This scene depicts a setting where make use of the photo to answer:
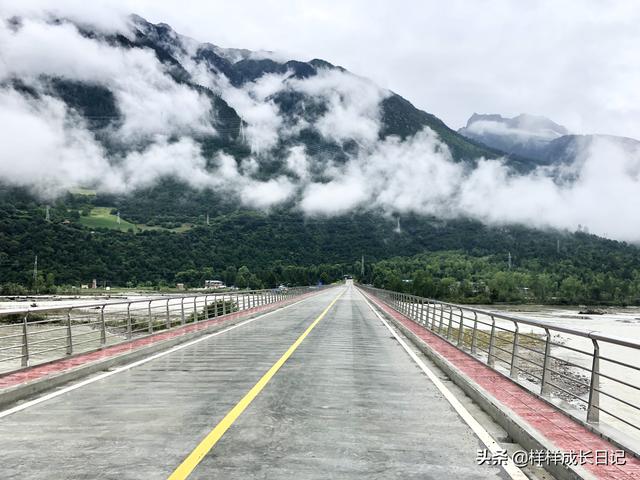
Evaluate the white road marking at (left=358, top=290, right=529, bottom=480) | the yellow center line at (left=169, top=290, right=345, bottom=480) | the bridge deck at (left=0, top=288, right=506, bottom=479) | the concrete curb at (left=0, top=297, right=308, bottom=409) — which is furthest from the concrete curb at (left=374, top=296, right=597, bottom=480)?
the concrete curb at (left=0, top=297, right=308, bottom=409)

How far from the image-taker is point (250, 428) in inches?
277

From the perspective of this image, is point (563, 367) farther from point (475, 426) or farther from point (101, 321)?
point (475, 426)

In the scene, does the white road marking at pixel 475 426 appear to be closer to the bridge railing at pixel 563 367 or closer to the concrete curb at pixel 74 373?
the bridge railing at pixel 563 367

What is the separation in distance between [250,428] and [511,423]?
328 centimetres

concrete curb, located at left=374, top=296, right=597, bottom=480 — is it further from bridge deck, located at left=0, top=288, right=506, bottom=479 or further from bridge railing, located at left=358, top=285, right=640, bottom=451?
bridge railing, located at left=358, top=285, right=640, bottom=451

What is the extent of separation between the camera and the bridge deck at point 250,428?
18.2ft

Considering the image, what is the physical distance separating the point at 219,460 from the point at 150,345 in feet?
35.5

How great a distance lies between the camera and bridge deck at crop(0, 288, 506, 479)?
18.2 feet

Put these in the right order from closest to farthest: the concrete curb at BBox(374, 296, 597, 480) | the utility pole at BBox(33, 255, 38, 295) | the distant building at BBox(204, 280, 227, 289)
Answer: the concrete curb at BBox(374, 296, 597, 480) < the utility pole at BBox(33, 255, 38, 295) < the distant building at BBox(204, 280, 227, 289)

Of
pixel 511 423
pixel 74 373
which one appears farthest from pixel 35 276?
pixel 511 423

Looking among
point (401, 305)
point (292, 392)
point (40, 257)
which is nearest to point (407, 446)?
point (292, 392)

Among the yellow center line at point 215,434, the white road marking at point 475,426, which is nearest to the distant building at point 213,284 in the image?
the white road marking at point 475,426

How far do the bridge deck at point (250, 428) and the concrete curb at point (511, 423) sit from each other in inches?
20.1

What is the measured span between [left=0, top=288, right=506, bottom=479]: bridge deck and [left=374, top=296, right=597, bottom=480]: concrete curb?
20.1 inches
